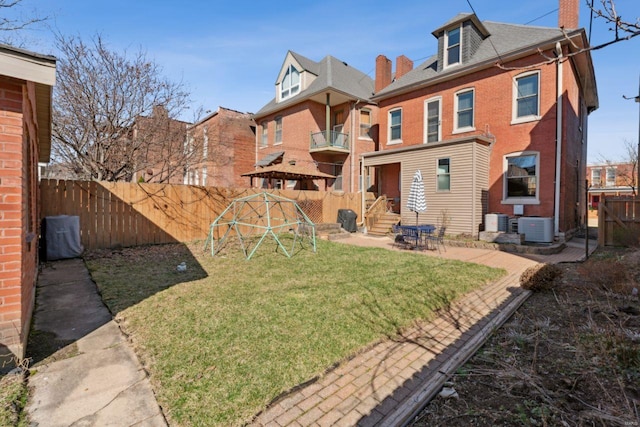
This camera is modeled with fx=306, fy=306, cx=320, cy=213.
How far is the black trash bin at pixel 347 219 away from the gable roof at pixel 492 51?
24.8 feet

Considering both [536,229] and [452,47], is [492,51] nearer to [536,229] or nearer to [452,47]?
[452,47]

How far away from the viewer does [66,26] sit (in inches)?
429

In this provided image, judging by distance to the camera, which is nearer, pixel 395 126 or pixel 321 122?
pixel 395 126

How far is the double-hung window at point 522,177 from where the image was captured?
42.4 ft

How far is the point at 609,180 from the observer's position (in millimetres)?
35781

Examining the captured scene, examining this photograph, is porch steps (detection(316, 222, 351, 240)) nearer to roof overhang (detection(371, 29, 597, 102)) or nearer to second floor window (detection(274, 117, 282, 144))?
roof overhang (detection(371, 29, 597, 102))

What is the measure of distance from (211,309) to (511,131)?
14432mm

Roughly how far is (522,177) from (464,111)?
434cm

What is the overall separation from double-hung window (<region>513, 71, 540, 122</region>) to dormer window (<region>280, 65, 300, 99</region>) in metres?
13.7

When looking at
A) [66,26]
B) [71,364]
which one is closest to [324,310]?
[71,364]

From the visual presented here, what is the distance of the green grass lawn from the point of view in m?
2.76

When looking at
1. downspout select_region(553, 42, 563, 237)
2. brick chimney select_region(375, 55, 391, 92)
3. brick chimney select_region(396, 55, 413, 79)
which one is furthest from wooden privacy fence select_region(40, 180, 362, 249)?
brick chimney select_region(396, 55, 413, 79)

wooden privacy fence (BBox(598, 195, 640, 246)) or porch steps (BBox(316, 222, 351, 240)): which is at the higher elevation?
wooden privacy fence (BBox(598, 195, 640, 246))

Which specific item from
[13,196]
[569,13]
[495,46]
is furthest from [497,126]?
[13,196]
